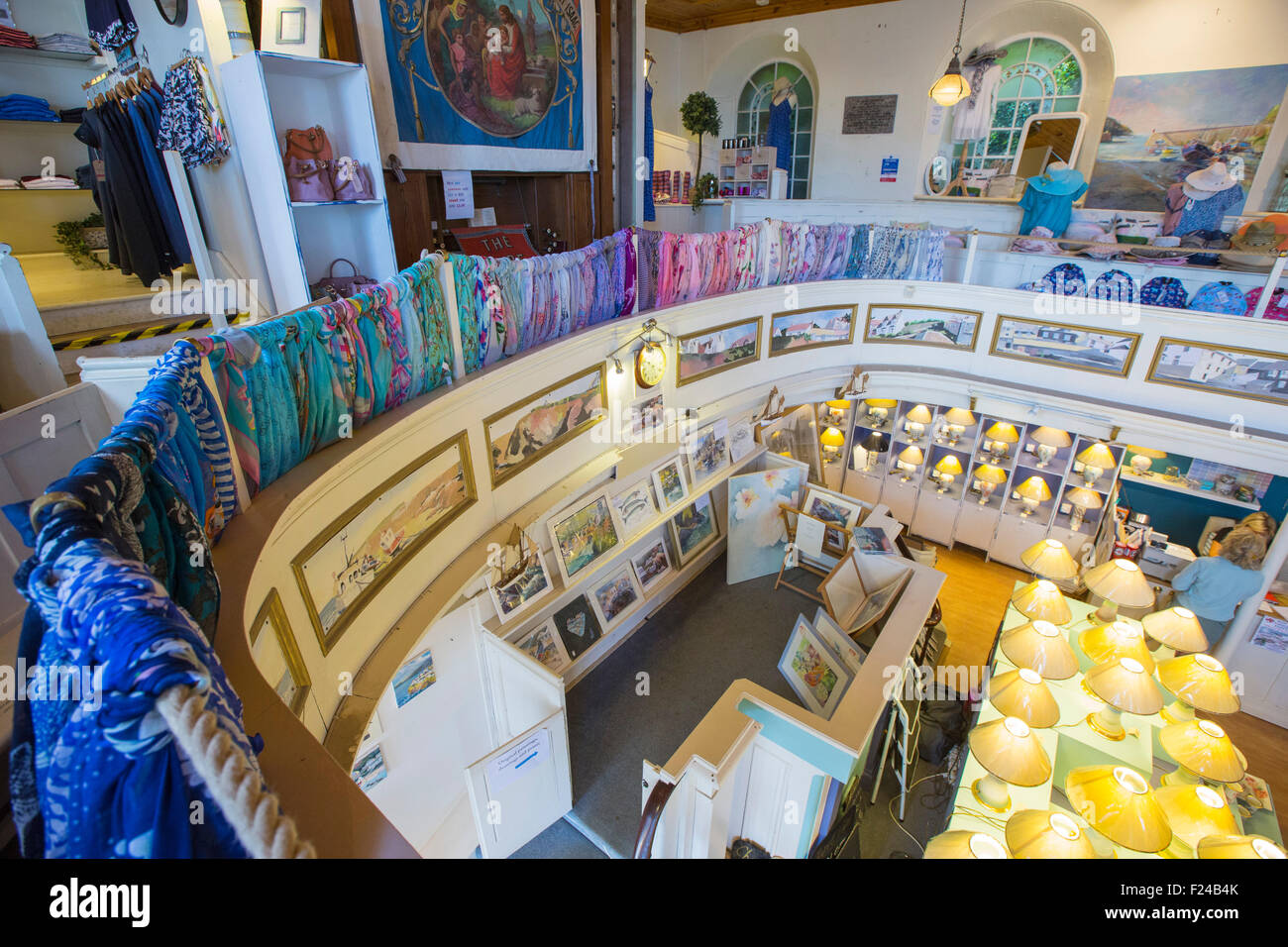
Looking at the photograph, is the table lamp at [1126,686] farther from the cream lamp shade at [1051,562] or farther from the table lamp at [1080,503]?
the table lamp at [1080,503]

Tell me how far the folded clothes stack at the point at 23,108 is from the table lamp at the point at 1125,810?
8228 millimetres

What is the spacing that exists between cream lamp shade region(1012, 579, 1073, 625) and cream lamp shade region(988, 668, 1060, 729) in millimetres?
901

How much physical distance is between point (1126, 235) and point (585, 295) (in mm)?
8977

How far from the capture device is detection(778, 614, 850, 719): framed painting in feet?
14.8

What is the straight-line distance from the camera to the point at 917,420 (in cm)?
884

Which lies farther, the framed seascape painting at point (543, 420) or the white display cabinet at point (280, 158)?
the white display cabinet at point (280, 158)

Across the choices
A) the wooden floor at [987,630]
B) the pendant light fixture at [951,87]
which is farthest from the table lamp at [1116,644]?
the pendant light fixture at [951,87]

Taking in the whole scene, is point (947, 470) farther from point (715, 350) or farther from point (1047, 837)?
point (1047, 837)

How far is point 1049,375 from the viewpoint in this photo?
712cm

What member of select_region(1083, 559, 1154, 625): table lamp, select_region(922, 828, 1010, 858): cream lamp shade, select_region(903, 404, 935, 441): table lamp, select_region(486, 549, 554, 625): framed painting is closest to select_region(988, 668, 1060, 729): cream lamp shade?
select_region(922, 828, 1010, 858): cream lamp shade

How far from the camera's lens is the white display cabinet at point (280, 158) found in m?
3.70

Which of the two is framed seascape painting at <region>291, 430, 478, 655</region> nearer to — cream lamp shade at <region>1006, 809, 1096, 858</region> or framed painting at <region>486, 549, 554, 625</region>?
framed painting at <region>486, 549, 554, 625</region>
